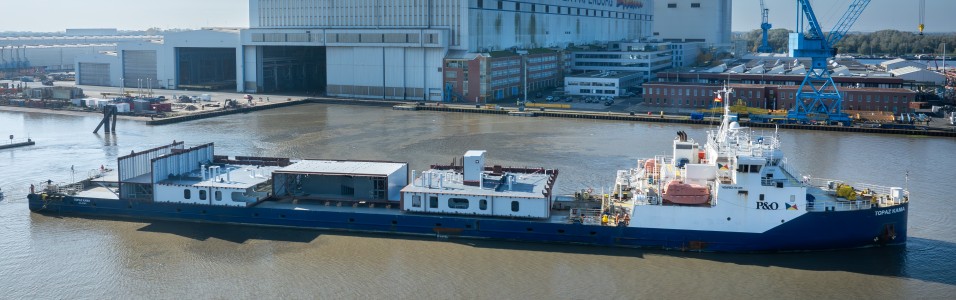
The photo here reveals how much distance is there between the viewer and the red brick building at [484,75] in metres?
39.2

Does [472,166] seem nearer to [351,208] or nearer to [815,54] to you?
[351,208]

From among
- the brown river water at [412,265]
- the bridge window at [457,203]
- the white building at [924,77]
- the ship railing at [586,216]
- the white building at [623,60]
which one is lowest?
the brown river water at [412,265]

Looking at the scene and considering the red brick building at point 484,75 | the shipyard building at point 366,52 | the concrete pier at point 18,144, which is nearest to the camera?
the concrete pier at point 18,144

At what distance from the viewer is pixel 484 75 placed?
39188mm

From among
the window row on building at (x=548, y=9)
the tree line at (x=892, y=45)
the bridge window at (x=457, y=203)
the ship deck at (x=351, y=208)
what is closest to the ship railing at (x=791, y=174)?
the ship deck at (x=351, y=208)

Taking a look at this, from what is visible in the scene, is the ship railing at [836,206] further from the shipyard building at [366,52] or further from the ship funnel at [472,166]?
the shipyard building at [366,52]

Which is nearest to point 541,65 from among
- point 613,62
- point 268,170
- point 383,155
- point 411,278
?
point 613,62

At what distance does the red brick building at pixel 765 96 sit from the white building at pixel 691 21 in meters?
34.3

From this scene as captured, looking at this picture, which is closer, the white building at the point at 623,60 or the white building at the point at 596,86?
the white building at the point at 596,86

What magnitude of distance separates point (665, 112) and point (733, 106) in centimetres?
270

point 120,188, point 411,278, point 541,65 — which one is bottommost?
point 411,278

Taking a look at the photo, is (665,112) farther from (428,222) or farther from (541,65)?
(428,222)

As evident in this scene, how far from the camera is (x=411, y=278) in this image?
43.8ft

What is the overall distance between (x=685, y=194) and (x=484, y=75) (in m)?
25.6
